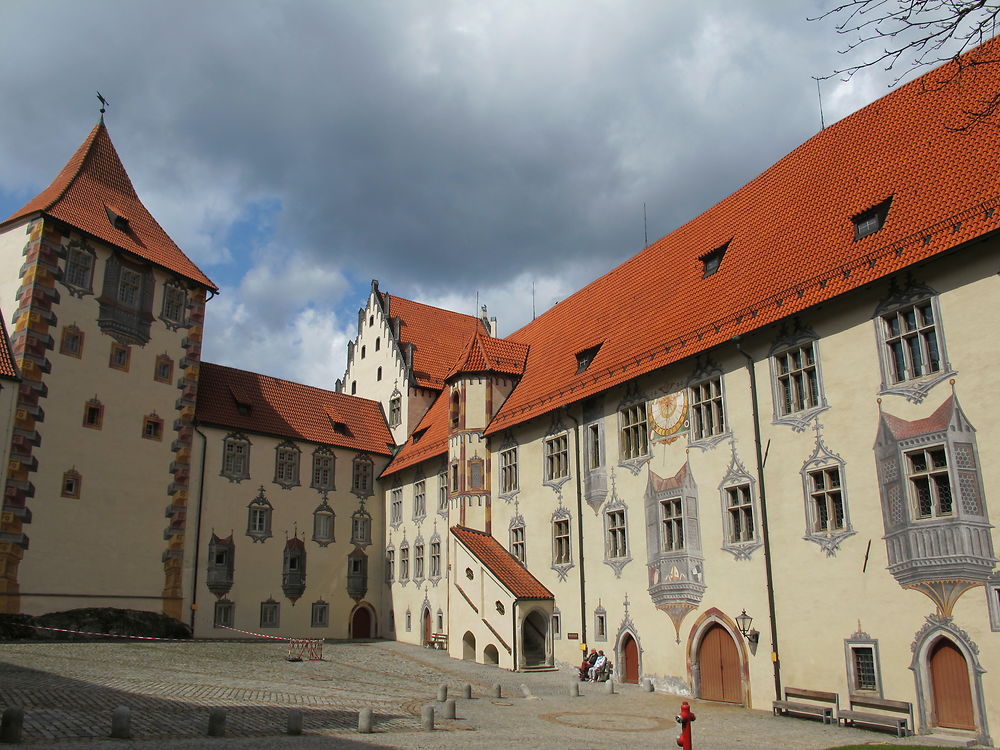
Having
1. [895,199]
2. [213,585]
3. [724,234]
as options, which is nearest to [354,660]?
[213,585]

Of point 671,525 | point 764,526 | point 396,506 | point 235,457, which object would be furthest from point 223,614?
point 764,526

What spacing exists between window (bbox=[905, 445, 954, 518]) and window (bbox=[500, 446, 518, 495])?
15.1 meters

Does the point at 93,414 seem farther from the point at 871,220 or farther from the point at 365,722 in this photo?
the point at 871,220

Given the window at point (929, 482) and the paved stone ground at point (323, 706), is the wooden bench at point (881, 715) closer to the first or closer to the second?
the paved stone ground at point (323, 706)

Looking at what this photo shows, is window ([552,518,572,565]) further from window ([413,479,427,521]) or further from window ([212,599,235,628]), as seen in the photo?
window ([212,599,235,628])

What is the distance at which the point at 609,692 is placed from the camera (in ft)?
67.6

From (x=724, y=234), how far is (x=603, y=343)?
5.01 metres

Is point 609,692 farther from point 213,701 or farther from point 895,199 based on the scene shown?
point 895,199

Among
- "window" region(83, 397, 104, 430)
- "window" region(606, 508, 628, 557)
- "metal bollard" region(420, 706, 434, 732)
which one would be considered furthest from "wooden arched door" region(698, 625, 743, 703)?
"window" region(83, 397, 104, 430)

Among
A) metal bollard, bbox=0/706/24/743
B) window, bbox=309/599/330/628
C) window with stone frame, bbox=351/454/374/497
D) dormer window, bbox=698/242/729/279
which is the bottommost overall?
metal bollard, bbox=0/706/24/743

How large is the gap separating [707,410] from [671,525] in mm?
3147

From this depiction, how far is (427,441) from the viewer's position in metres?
36.3

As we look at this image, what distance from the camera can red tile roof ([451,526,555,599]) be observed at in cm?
2603

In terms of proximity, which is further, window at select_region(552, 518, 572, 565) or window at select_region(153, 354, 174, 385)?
window at select_region(153, 354, 174, 385)
